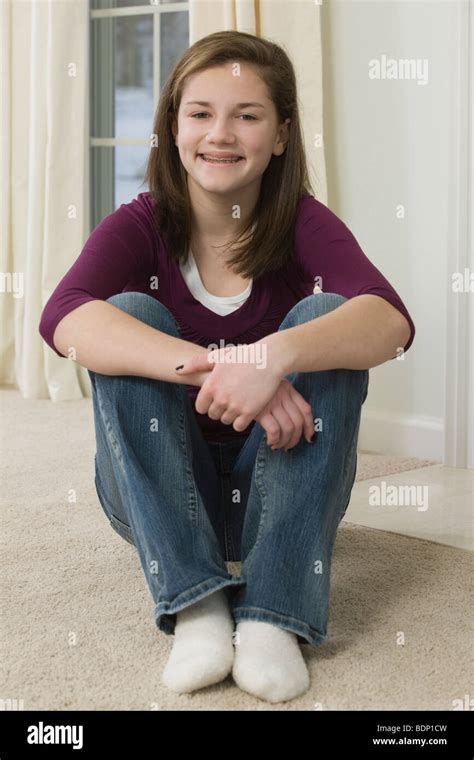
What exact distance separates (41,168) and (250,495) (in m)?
2.15

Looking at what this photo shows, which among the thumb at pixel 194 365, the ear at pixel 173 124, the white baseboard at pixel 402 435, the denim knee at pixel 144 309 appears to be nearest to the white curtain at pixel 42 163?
the white baseboard at pixel 402 435

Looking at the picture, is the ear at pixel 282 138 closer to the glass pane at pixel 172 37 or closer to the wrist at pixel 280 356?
the wrist at pixel 280 356

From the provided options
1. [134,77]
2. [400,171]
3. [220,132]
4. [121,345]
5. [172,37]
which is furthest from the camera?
[134,77]

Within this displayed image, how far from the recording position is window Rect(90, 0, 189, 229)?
307cm

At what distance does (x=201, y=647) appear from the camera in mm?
1063

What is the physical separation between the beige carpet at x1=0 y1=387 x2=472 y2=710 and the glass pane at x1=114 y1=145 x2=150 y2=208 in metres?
1.58

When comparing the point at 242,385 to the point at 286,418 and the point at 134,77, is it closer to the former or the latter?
the point at 286,418

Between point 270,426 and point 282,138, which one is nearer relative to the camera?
point 270,426

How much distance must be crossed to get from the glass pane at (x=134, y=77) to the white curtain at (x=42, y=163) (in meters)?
0.15

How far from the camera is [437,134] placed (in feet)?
7.43

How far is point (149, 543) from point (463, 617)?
441 mm

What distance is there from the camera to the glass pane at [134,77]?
10.2ft

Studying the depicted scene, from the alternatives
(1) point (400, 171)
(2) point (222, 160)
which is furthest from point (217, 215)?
(1) point (400, 171)

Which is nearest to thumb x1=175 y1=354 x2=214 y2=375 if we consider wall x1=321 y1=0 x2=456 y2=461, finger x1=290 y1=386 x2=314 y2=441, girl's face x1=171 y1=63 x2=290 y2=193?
finger x1=290 y1=386 x2=314 y2=441
